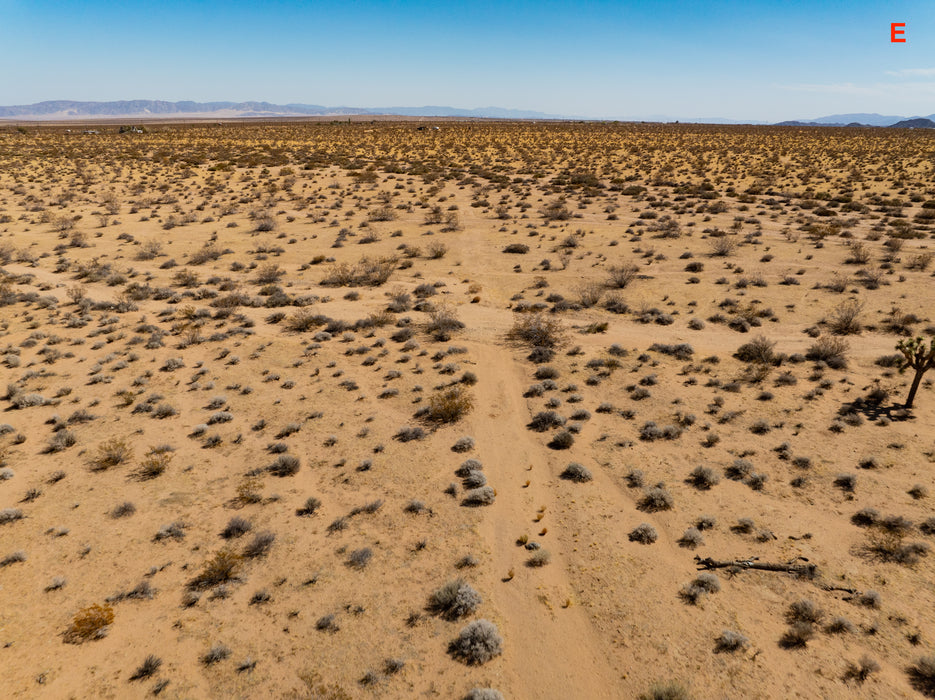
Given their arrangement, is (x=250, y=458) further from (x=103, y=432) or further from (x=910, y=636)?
(x=910, y=636)

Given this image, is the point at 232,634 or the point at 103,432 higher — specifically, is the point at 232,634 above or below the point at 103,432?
below

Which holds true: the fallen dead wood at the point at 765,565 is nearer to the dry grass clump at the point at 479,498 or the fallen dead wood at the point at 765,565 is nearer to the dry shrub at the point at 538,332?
the dry grass clump at the point at 479,498

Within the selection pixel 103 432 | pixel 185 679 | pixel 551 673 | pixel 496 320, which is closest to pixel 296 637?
pixel 185 679

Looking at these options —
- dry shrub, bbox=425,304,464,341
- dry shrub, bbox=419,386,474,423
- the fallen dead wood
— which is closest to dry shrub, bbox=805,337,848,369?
the fallen dead wood

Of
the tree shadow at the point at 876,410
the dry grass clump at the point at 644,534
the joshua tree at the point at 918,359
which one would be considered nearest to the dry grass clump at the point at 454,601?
the dry grass clump at the point at 644,534

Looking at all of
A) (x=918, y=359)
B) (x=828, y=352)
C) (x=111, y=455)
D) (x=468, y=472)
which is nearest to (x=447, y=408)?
(x=468, y=472)

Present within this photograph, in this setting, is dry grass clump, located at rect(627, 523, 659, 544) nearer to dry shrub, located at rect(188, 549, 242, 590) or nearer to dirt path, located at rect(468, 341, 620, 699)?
dirt path, located at rect(468, 341, 620, 699)
